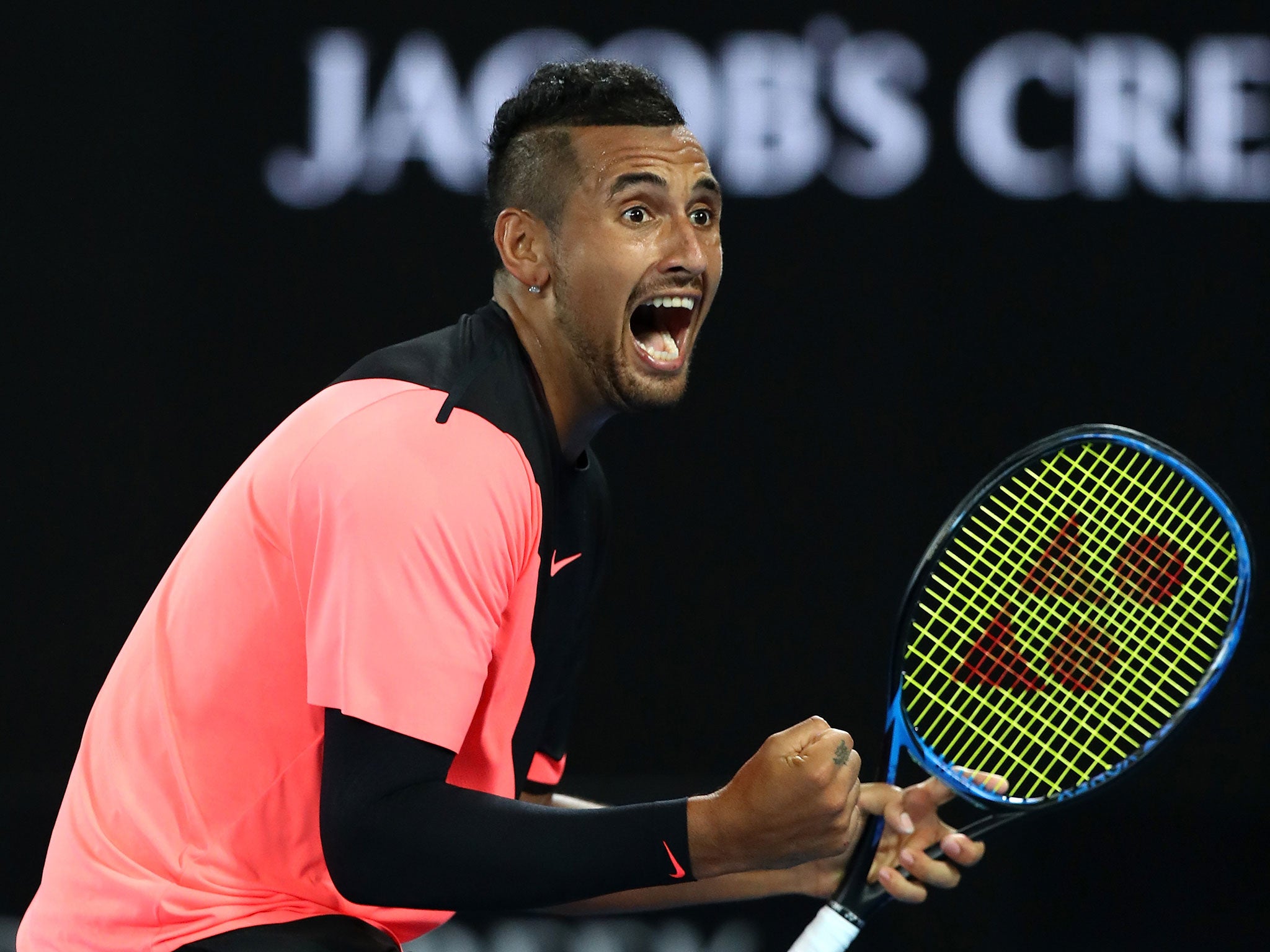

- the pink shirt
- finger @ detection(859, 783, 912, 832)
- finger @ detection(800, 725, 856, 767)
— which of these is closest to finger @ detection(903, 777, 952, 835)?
finger @ detection(859, 783, 912, 832)

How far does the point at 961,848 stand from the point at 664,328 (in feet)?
2.53

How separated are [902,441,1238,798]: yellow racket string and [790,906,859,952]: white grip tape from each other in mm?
Answer: 245

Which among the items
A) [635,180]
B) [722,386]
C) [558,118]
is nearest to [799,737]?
[635,180]

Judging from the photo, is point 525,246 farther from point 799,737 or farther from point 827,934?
point 827,934

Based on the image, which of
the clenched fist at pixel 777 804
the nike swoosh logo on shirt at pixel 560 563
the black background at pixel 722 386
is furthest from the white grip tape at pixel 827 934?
the black background at pixel 722 386

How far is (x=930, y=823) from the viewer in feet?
7.09

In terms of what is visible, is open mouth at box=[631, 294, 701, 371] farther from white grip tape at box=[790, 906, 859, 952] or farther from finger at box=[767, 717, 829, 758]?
white grip tape at box=[790, 906, 859, 952]

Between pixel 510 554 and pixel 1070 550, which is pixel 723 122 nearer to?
pixel 1070 550

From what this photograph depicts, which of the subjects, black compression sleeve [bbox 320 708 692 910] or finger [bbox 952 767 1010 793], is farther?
finger [bbox 952 767 1010 793]

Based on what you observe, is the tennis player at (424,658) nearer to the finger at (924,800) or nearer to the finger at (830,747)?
the finger at (830,747)

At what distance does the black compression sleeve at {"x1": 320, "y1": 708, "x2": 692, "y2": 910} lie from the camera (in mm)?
1578

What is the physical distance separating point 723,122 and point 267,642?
257 cm

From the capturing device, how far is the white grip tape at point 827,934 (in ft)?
6.61

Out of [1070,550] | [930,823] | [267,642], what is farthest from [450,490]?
[1070,550]
